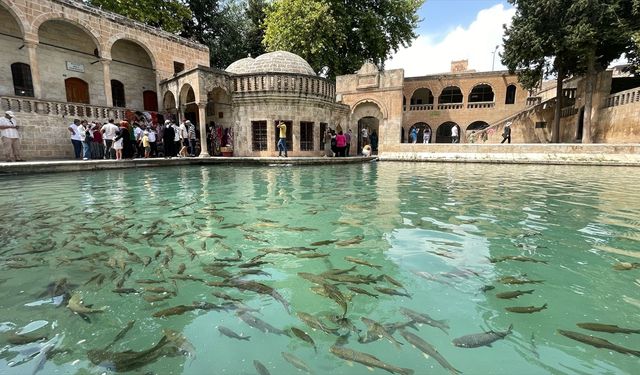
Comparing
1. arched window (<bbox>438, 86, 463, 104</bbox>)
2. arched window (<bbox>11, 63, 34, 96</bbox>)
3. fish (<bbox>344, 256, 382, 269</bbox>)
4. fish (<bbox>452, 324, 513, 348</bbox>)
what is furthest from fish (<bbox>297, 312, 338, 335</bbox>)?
arched window (<bbox>438, 86, 463, 104</bbox>)

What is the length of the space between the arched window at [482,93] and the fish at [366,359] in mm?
37027

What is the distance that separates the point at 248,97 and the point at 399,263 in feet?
55.0

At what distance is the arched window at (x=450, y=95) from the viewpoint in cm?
3380

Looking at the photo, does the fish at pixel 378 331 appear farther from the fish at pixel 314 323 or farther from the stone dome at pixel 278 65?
the stone dome at pixel 278 65

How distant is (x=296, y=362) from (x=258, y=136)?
17.8 metres

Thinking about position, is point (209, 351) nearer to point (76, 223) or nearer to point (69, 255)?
point (69, 255)

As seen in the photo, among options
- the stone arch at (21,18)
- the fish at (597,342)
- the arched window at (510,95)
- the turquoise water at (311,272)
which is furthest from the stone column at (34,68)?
the arched window at (510,95)

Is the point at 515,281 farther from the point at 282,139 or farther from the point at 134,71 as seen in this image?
the point at 134,71

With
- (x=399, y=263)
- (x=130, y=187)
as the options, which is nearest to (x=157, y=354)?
(x=399, y=263)

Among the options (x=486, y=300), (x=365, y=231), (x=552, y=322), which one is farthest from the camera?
(x=365, y=231)

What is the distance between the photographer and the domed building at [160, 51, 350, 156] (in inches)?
720

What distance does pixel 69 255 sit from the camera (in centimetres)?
398

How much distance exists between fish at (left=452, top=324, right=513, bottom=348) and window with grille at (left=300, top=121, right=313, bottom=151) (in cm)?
1757

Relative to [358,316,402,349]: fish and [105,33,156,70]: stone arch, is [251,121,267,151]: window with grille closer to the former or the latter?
[105,33,156,70]: stone arch
